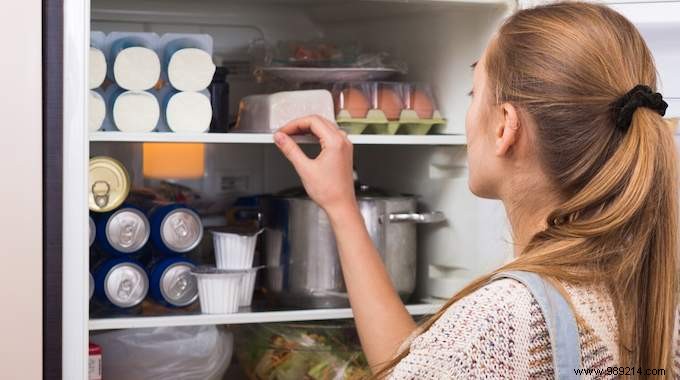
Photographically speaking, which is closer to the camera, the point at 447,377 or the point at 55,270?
the point at 447,377

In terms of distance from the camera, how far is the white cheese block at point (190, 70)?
1490mm

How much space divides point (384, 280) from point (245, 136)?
32 cm

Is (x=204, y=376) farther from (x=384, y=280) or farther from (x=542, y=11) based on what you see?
(x=542, y=11)

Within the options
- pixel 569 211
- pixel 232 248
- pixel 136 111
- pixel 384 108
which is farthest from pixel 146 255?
pixel 569 211

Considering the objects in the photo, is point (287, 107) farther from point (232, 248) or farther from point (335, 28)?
point (335, 28)

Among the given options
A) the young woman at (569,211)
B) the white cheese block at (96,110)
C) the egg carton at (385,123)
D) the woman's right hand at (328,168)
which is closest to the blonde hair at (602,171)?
the young woman at (569,211)

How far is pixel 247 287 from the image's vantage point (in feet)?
5.23

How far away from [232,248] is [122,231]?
193 mm

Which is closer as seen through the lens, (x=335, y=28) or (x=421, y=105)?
(x=421, y=105)

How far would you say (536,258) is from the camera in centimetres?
96

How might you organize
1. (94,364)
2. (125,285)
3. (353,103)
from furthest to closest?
(353,103) → (125,285) → (94,364)

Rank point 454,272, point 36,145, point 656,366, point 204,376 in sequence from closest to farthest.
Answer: point 656,366 → point 36,145 → point 204,376 → point 454,272

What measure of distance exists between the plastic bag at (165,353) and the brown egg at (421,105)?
0.53 metres

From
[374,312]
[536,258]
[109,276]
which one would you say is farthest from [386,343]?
[109,276]
